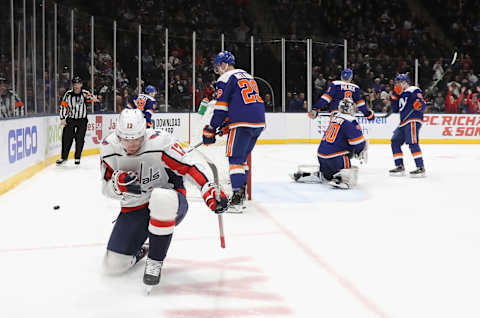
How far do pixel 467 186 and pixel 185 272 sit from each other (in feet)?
13.8

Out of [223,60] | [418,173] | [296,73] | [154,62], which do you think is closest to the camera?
[223,60]

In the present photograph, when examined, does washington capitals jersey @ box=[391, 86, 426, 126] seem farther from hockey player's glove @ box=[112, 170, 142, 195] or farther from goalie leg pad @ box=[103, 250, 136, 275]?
hockey player's glove @ box=[112, 170, 142, 195]

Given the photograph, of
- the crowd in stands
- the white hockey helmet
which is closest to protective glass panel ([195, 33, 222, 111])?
the crowd in stands

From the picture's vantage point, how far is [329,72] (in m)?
13.0

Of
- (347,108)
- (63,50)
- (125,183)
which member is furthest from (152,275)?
(63,50)

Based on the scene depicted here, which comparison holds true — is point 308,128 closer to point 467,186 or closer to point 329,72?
point 329,72

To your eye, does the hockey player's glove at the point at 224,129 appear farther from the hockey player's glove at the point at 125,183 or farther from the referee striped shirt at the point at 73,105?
the referee striped shirt at the point at 73,105

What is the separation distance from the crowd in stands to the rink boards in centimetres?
32

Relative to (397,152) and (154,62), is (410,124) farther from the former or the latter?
(154,62)

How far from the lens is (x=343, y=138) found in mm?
5879

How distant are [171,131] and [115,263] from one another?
27.4 feet

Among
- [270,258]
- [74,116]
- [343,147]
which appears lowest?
[270,258]

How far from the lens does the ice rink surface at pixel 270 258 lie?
2348 millimetres

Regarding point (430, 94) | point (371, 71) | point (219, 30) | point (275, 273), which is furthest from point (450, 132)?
point (275, 273)
